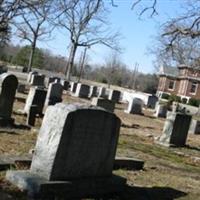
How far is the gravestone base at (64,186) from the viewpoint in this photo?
693cm

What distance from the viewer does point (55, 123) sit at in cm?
725

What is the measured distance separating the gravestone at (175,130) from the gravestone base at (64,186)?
10273 mm

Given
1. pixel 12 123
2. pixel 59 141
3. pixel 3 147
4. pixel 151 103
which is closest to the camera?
pixel 59 141

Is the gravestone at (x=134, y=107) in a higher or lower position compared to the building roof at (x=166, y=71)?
lower

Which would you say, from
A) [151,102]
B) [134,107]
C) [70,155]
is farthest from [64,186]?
[151,102]

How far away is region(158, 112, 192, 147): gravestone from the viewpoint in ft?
59.4

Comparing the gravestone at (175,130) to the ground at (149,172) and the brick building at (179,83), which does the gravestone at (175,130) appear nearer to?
the ground at (149,172)

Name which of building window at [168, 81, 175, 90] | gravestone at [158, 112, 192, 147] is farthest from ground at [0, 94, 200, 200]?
building window at [168, 81, 175, 90]

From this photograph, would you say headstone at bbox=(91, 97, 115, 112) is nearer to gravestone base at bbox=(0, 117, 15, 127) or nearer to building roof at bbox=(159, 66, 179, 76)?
gravestone base at bbox=(0, 117, 15, 127)

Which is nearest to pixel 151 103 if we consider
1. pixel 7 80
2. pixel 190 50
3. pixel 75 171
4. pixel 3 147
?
pixel 190 50

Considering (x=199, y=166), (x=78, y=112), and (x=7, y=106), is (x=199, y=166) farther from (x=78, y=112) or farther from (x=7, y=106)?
(x=78, y=112)

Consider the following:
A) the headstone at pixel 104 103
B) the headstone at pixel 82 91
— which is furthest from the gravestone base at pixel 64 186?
the headstone at pixel 82 91

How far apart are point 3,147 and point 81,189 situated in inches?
146

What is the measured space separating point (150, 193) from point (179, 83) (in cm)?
7808
